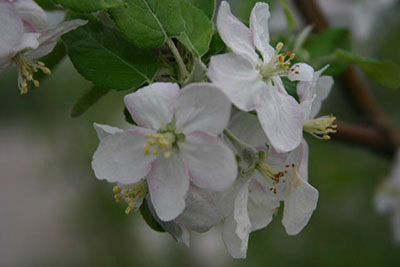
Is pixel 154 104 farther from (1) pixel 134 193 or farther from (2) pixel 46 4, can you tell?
(2) pixel 46 4

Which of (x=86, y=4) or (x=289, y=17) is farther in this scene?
(x=289, y=17)

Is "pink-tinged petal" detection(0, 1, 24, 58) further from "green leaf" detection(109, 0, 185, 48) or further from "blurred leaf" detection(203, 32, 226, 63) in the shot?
"blurred leaf" detection(203, 32, 226, 63)

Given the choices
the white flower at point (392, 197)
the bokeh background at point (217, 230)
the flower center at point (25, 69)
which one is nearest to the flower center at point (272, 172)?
the flower center at point (25, 69)

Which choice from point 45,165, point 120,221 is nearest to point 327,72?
point 120,221

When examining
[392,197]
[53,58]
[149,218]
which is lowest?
[392,197]

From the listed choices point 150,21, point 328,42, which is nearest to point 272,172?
point 150,21

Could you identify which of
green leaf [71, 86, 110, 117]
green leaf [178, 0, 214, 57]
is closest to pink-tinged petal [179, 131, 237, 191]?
green leaf [178, 0, 214, 57]
